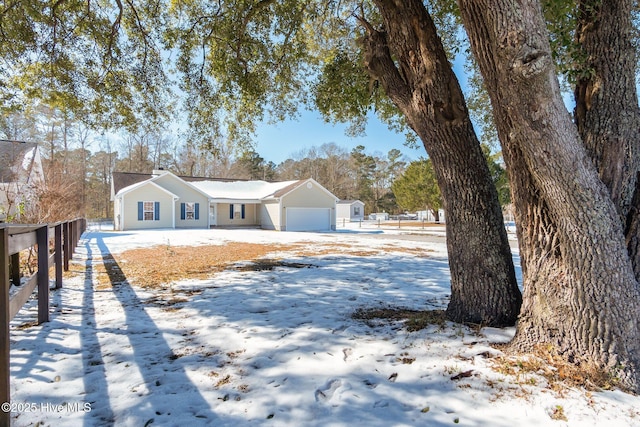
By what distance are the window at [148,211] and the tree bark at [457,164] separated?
21124 millimetres

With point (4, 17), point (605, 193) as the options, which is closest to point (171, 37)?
point (4, 17)

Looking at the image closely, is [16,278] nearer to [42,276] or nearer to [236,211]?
[42,276]

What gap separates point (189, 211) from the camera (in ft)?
74.2

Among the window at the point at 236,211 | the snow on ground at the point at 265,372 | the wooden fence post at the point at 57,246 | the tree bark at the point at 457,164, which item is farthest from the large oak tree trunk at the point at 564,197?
the window at the point at 236,211

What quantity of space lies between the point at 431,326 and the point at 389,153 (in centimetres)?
4586

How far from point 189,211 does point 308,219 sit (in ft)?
26.8

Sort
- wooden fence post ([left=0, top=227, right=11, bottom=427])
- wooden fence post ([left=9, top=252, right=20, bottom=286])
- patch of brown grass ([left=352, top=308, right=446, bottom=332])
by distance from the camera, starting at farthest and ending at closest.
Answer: wooden fence post ([left=9, top=252, right=20, bottom=286])
patch of brown grass ([left=352, top=308, right=446, bottom=332])
wooden fence post ([left=0, top=227, right=11, bottom=427])

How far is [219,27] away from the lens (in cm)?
604

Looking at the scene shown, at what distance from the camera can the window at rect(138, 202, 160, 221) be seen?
20609mm

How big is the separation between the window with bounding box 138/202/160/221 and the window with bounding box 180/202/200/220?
1.56 m

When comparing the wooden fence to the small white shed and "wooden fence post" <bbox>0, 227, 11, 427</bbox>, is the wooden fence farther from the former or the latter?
the small white shed

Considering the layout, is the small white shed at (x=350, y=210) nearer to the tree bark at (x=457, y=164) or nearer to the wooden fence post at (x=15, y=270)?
the wooden fence post at (x=15, y=270)

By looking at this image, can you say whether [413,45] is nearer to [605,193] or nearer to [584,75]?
[584,75]

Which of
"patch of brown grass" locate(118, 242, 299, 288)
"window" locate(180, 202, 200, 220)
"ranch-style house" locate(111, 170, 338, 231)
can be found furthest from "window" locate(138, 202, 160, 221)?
"patch of brown grass" locate(118, 242, 299, 288)
